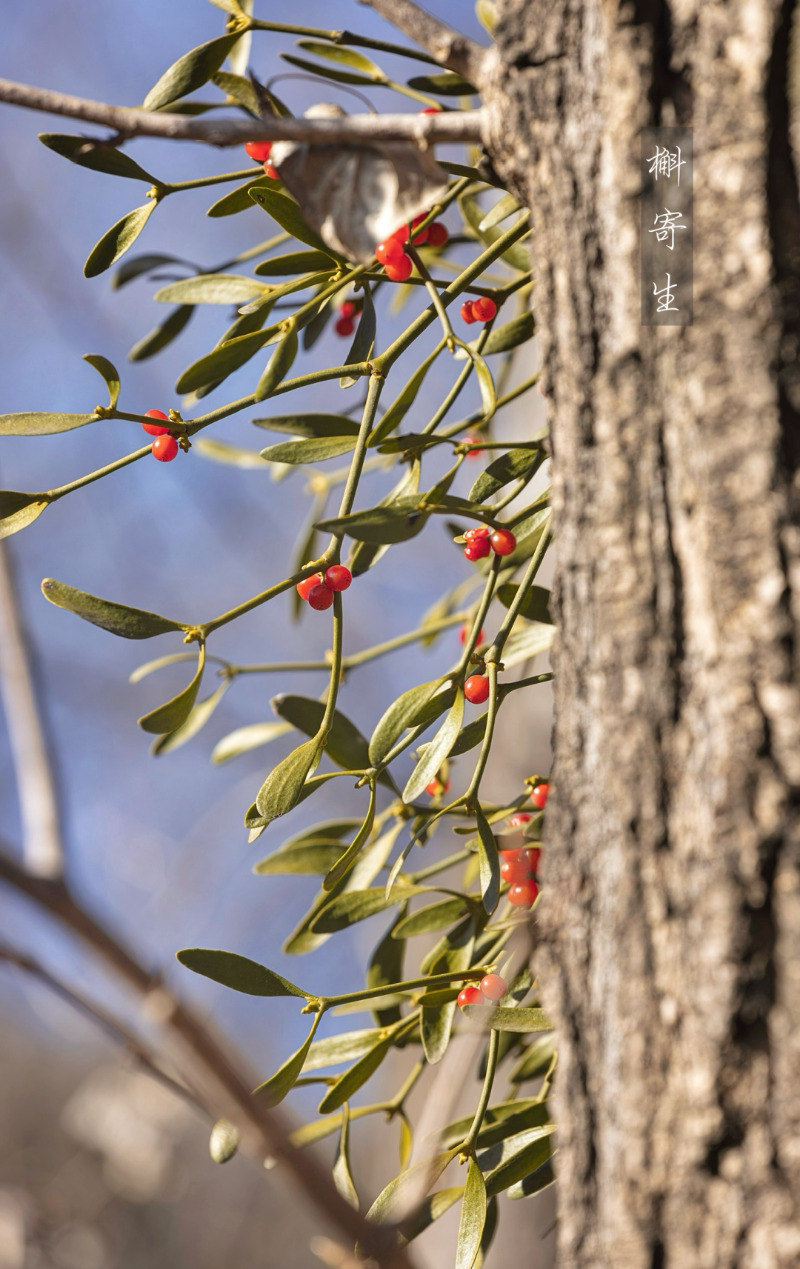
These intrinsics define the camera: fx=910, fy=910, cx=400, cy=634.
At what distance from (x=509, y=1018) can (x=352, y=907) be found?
11 centimetres

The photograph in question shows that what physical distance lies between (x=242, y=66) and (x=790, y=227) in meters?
0.36

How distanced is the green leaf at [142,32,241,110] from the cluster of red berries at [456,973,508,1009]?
0.47 m

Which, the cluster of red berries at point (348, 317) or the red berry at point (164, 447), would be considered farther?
the cluster of red berries at point (348, 317)

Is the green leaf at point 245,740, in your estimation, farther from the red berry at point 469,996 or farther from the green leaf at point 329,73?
the green leaf at point 329,73

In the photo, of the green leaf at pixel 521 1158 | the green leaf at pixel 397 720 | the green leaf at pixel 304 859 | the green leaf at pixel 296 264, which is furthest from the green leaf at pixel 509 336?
the green leaf at pixel 521 1158

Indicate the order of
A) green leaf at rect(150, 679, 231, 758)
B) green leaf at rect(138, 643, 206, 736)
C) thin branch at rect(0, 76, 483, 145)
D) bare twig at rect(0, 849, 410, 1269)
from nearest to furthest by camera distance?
bare twig at rect(0, 849, 410, 1269) < thin branch at rect(0, 76, 483, 145) < green leaf at rect(138, 643, 206, 736) < green leaf at rect(150, 679, 231, 758)

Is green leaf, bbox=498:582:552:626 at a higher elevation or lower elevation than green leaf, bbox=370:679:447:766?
higher

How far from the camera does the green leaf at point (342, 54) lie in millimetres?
530

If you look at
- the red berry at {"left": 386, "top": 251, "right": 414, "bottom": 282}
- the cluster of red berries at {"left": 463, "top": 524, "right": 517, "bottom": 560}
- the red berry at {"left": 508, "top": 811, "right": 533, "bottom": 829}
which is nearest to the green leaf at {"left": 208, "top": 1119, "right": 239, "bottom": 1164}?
the red berry at {"left": 508, "top": 811, "right": 533, "bottom": 829}

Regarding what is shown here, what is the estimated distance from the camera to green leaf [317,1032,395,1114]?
0.45 meters

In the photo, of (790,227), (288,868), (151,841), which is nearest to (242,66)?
(790,227)

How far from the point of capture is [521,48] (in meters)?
0.37

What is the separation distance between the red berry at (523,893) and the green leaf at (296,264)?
347 millimetres

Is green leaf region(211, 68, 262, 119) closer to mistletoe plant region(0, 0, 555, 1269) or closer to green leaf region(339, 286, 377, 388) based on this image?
mistletoe plant region(0, 0, 555, 1269)
